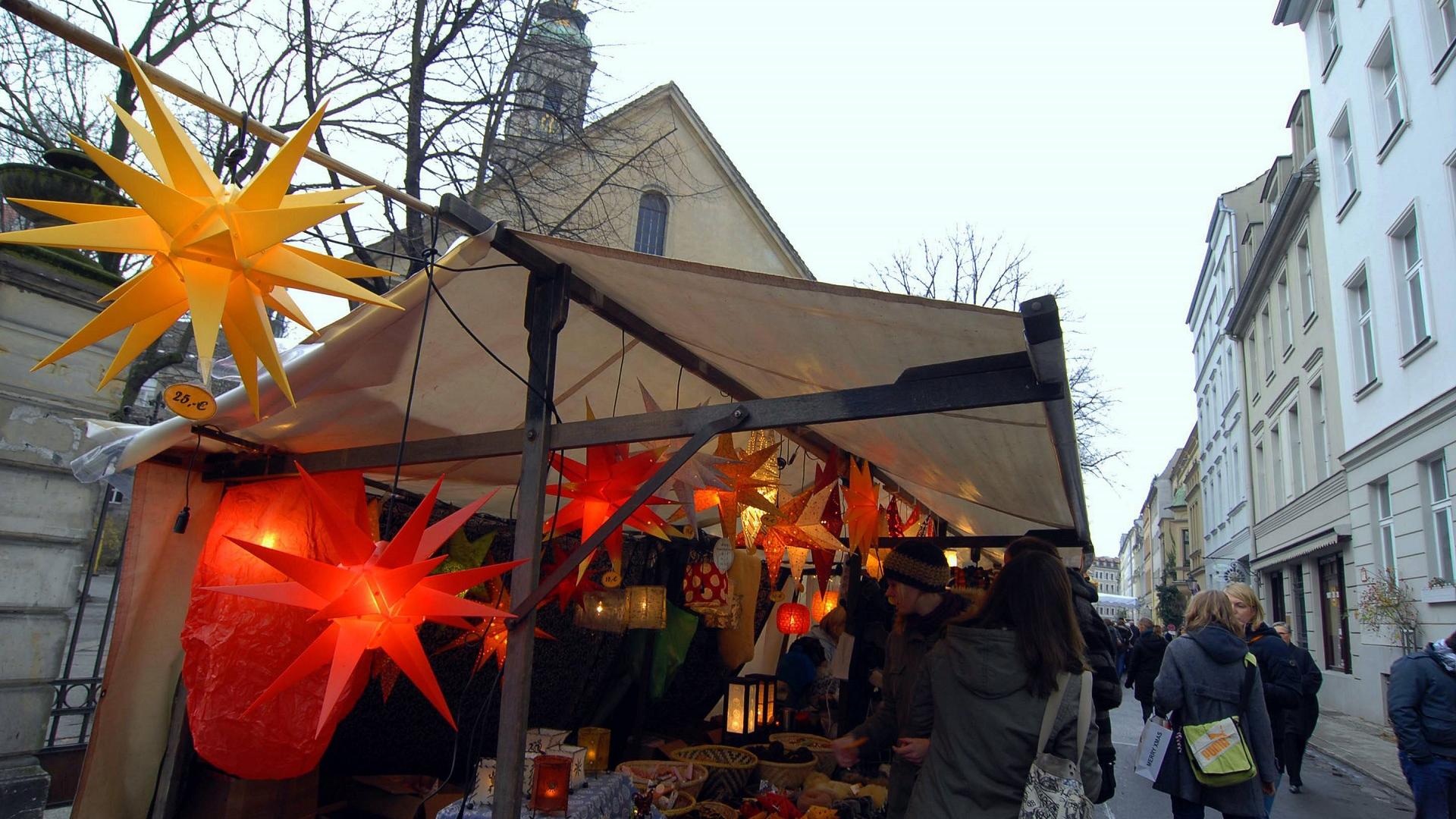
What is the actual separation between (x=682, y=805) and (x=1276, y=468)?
21.9 meters

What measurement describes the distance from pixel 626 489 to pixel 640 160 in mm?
9882

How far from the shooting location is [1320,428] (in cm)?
1691

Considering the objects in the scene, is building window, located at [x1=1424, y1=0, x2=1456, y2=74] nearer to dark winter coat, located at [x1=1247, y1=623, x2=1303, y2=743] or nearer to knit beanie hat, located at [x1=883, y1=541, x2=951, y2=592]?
dark winter coat, located at [x1=1247, y1=623, x2=1303, y2=743]

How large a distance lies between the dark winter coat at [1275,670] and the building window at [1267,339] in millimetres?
18088

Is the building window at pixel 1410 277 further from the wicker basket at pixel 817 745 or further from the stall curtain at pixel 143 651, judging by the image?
the stall curtain at pixel 143 651

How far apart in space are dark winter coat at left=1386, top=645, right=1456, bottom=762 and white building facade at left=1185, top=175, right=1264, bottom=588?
71.8 ft

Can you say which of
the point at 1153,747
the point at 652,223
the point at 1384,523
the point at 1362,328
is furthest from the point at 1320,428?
the point at 1153,747

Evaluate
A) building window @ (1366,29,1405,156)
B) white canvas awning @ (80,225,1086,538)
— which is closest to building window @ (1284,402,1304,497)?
building window @ (1366,29,1405,156)

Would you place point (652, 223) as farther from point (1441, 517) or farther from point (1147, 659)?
point (1441, 517)

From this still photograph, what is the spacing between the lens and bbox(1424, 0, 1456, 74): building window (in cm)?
1070

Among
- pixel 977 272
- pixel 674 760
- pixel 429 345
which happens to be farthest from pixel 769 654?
pixel 977 272

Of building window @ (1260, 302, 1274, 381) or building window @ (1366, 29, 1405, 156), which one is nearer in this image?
building window @ (1366, 29, 1405, 156)

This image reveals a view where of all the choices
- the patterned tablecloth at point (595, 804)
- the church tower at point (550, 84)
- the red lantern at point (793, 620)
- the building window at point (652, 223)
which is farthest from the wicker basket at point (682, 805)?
the building window at point (652, 223)

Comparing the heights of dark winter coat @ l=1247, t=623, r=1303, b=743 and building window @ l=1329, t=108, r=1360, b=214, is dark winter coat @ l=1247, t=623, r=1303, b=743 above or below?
below
